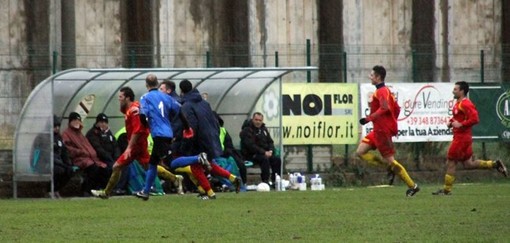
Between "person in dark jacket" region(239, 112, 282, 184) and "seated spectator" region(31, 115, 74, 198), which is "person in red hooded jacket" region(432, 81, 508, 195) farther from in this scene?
"seated spectator" region(31, 115, 74, 198)

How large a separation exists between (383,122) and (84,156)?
5.94 meters

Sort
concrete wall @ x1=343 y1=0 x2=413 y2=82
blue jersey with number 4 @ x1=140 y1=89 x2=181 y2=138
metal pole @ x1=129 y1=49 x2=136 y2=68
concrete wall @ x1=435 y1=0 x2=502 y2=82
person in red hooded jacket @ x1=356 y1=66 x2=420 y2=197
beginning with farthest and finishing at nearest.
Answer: concrete wall @ x1=435 y1=0 x2=502 y2=82 < concrete wall @ x1=343 y1=0 x2=413 y2=82 < metal pole @ x1=129 y1=49 x2=136 y2=68 < person in red hooded jacket @ x1=356 y1=66 x2=420 y2=197 < blue jersey with number 4 @ x1=140 y1=89 x2=181 y2=138

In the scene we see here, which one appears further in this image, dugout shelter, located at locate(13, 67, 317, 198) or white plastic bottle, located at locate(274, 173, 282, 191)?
white plastic bottle, located at locate(274, 173, 282, 191)

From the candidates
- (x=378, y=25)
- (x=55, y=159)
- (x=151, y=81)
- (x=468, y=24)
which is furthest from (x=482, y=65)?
(x=151, y=81)

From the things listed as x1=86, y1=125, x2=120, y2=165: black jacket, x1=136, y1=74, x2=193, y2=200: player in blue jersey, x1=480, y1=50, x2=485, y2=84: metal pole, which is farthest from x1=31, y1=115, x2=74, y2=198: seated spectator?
x1=480, y1=50, x2=485, y2=84: metal pole

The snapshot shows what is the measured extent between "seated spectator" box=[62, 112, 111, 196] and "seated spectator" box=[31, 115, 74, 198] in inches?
7.5

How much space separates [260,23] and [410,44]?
398 cm

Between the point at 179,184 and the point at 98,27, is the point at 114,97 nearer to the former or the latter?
the point at 179,184

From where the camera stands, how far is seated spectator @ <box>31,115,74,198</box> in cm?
2831

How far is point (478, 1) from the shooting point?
4144 cm

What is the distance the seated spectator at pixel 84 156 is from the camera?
28672mm

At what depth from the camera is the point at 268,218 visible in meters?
19.2

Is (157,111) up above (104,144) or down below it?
above

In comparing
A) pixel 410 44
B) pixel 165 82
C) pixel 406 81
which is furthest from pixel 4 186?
pixel 410 44
